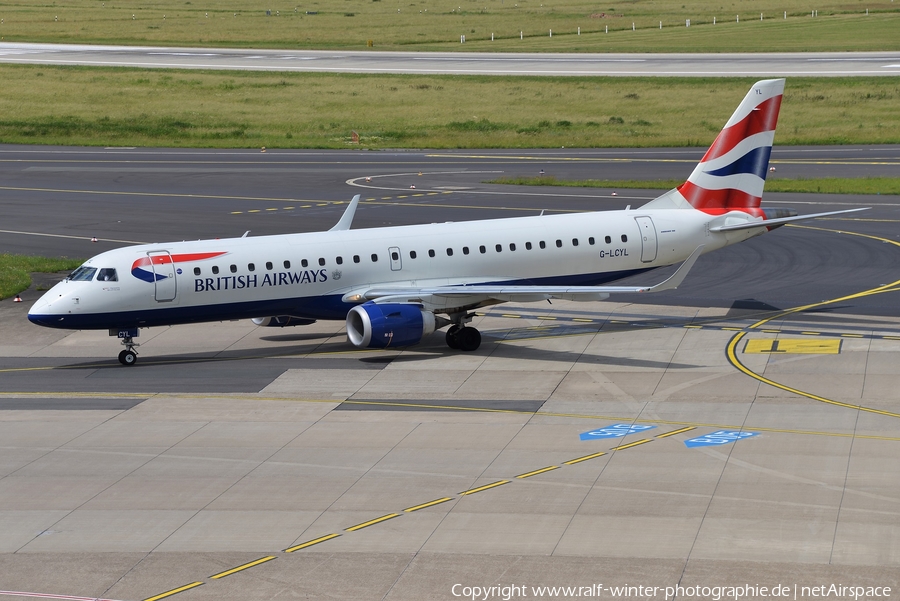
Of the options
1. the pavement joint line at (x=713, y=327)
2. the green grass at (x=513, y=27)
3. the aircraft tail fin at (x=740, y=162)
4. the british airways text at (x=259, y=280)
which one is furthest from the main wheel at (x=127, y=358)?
the green grass at (x=513, y=27)

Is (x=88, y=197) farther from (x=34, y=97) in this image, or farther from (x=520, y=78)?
(x=520, y=78)

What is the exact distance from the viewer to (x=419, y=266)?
1652 inches

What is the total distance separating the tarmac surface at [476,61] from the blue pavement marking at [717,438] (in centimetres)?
9024

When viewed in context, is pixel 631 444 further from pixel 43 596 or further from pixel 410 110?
pixel 410 110

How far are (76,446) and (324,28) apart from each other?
150312 mm

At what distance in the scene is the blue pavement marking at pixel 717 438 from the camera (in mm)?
30523

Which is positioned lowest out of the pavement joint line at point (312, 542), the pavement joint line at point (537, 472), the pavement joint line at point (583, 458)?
the pavement joint line at point (583, 458)

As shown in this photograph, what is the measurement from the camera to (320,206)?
69.8 metres

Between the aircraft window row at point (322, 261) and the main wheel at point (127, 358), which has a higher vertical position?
the aircraft window row at point (322, 261)

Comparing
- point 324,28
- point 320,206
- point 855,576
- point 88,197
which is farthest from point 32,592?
point 324,28

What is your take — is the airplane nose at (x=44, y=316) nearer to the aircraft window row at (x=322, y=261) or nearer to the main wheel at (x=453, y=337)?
the aircraft window row at (x=322, y=261)

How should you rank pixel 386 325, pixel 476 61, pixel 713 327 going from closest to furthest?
1. pixel 386 325
2. pixel 713 327
3. pixel 476 61

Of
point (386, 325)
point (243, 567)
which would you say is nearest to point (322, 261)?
point (386, 325)

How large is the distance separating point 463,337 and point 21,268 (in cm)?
2495
